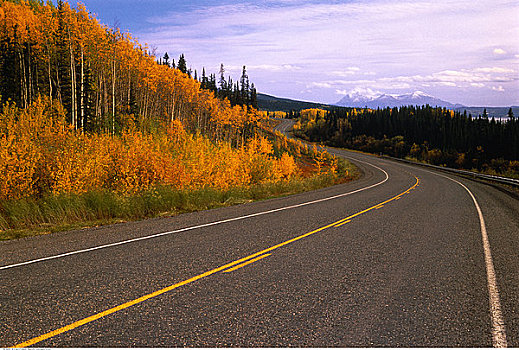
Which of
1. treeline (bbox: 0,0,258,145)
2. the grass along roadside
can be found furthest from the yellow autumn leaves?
treeline (bbox: 0,0,258,145)

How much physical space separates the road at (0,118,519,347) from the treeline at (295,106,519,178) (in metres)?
39.4

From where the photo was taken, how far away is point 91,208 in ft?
32.1

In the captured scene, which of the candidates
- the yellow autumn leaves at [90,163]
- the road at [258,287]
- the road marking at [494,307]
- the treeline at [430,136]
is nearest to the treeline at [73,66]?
the yellow autumn leaves at [90,163]

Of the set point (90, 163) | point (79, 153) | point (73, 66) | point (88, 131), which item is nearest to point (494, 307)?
point (90, 163)

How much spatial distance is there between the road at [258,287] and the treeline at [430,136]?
39.4 m

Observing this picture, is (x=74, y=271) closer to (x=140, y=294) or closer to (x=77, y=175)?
(x=140, y=294)

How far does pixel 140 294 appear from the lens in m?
4.55

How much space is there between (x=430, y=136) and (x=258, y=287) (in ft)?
297

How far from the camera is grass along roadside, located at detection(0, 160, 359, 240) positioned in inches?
334

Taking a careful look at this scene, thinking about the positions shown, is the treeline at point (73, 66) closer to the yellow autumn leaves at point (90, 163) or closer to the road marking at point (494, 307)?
the yellow autumn leaves at point (90, 163)

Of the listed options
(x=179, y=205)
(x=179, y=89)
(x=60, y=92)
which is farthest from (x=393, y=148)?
(x=179, y=205)

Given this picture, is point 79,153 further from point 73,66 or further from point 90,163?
point 73,66

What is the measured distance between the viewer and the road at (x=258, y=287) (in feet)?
11.9

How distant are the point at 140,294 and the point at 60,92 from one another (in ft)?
128
